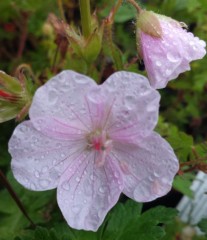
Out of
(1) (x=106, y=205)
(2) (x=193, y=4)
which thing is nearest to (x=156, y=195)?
(1) (x=106, y=205)

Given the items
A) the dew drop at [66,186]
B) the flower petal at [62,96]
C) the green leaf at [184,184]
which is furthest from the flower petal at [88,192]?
the green leaf at [184,184]

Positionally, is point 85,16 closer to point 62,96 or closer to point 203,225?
point 62,96

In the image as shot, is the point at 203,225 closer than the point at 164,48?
No

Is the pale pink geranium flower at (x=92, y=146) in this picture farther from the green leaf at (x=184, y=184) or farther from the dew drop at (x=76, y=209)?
the green leaf at (x=184, y=184)

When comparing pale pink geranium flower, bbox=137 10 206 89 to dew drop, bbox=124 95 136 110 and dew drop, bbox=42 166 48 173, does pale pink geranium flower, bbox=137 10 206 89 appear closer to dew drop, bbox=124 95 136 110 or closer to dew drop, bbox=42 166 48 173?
dew drop, bbox=124 95 136 110

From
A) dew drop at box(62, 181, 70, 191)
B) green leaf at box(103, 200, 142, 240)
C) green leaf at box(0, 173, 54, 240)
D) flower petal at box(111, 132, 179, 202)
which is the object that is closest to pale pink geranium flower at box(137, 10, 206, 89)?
flower petal at box(111, 132, 179, 202)

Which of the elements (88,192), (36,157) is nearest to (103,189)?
(88,192)
